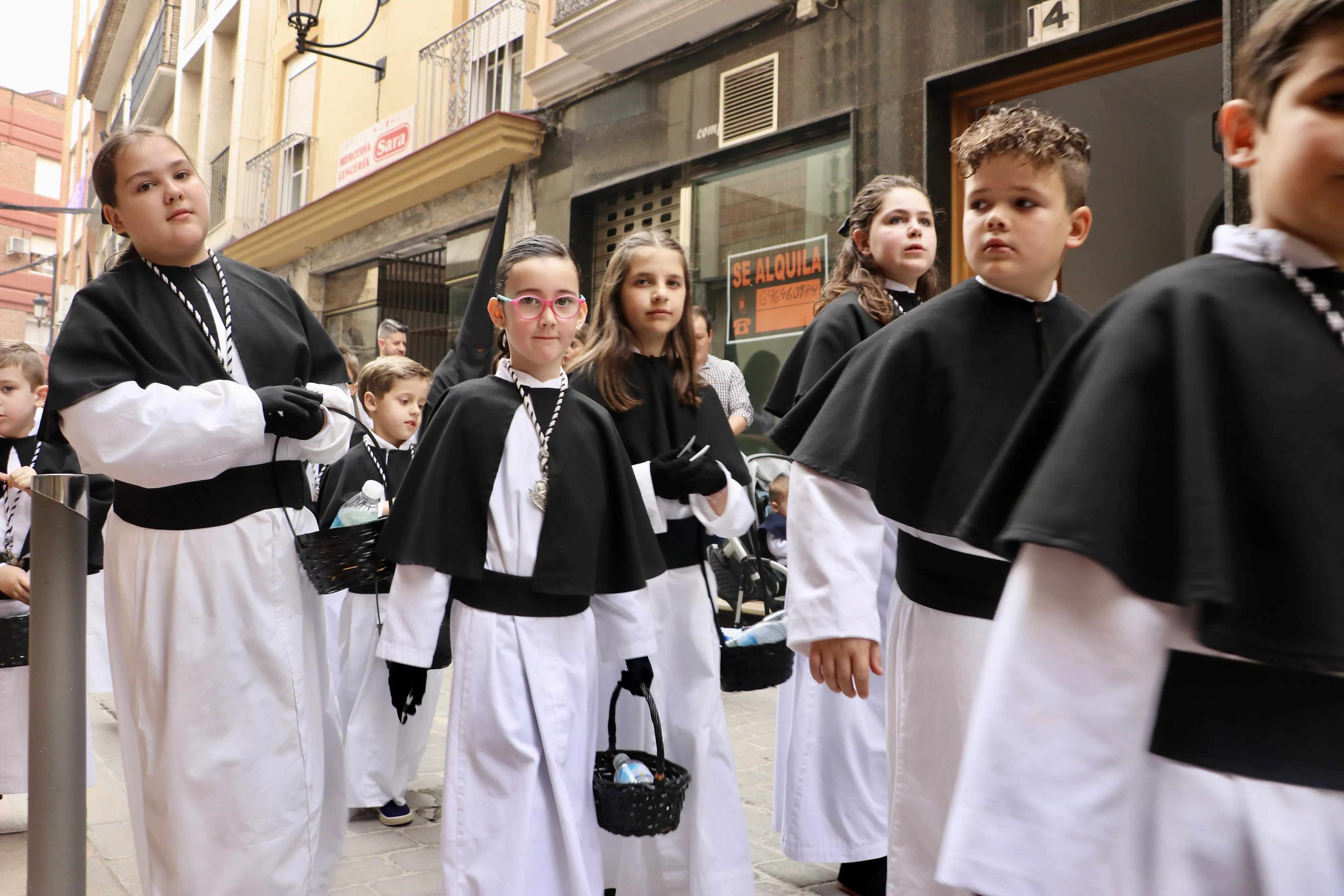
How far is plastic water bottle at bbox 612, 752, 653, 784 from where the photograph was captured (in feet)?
8.99

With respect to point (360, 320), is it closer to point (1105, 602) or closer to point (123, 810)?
point (123, 810)

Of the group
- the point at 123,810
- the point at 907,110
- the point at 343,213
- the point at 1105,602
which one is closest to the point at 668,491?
the point at 1105,602

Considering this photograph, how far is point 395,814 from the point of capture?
436 centimetres

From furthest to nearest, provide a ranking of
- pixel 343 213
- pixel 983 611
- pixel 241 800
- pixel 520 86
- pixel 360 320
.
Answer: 1. pixel 360 320
2. pixel 343 213
3. pixel 520 86
4. pixel 241 800
5. pixel 983 611

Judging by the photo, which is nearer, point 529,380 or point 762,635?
point 529,380

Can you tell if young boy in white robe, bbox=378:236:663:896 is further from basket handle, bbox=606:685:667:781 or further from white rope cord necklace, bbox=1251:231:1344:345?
white rope cord necklace, bbox=1251:231:1344:345

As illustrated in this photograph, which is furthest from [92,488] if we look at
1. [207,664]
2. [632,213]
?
[632,213]

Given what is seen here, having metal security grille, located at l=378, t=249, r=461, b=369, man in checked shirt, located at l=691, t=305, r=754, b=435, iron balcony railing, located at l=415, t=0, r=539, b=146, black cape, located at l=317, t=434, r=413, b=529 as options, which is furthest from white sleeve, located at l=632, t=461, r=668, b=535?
metal security grille, located at l=378, t=249, r=461, b=369

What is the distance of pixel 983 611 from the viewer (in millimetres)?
2115

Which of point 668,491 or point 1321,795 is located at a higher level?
point 668,491

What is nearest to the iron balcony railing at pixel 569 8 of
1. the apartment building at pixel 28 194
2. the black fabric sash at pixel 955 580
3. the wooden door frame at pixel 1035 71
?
the wooden door frame at pixel 1035 71

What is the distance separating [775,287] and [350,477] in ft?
17.7

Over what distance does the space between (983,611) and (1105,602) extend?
96 centimetres

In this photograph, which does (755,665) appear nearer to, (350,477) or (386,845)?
(386,845)
